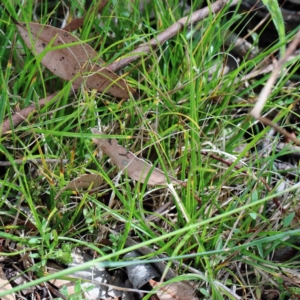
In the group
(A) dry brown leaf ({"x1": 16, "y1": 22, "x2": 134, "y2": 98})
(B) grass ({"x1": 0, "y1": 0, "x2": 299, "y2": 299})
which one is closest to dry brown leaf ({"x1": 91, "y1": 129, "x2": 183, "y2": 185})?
(B) grass ({"x1": 0, "y1": 0, "x2": 299, "y2": 299})

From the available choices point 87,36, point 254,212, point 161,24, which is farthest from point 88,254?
point 161,24

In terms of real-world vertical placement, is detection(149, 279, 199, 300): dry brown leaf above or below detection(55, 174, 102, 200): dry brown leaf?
below

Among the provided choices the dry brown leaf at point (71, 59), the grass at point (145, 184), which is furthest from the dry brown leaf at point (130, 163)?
the dry brown leaf at point (71, 59)

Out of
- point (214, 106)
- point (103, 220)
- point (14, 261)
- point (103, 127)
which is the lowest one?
point (14, 261)

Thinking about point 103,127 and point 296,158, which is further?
point 296,158

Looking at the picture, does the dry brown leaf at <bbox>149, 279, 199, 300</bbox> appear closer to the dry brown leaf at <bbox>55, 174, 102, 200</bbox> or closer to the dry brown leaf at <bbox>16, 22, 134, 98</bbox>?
the dry brown leaf at <bbox>55, 174, 102, 200</bbox>

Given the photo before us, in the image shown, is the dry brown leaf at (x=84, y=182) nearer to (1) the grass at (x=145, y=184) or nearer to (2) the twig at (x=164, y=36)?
(1) the grass at (x=145, y=184)

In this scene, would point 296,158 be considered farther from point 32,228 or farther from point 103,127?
point 32,228
